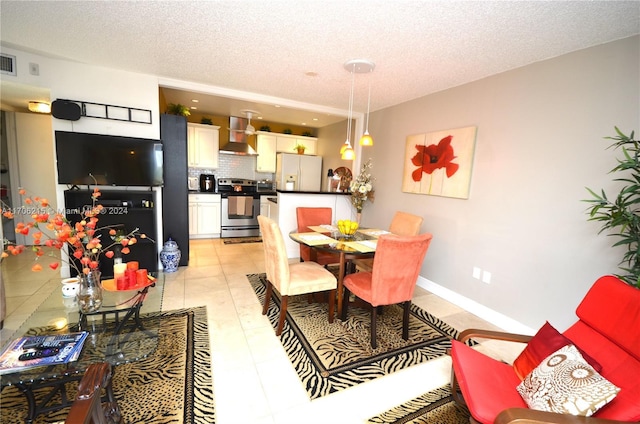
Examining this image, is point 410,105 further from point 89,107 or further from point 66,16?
point 89,107

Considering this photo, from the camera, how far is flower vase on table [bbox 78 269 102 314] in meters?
1.77

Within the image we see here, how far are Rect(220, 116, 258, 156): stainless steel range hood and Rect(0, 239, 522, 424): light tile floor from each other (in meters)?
2.99

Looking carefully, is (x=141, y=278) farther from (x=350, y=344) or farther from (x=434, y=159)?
(x=434, y=159)

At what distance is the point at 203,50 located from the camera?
2.66 metres

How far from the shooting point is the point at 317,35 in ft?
7.39

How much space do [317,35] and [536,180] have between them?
2.35 m

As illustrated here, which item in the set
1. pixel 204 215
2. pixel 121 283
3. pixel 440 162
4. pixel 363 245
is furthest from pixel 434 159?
pixel 204 215

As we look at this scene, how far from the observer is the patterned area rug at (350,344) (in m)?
1.99

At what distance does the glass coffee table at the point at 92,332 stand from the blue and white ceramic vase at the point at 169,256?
60.6 inches

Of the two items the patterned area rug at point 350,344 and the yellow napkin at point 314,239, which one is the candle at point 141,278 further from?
the yellow napkin at point 314,239

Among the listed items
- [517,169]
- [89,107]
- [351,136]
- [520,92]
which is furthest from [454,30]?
[89,107]

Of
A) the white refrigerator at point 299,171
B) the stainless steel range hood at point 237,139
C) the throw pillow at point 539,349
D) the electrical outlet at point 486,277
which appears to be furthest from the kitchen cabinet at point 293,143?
the throw pillow at point 539,349

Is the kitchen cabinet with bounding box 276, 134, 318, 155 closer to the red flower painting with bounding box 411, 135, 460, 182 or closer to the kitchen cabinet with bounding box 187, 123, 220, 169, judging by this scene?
the kitchen cabinet with bounding box 187, 123, 220, 169

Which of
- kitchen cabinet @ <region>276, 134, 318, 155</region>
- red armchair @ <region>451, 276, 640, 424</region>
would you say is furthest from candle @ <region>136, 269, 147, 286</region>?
kitchen cabinet @ <region>276, 134, 318, 155</region>
